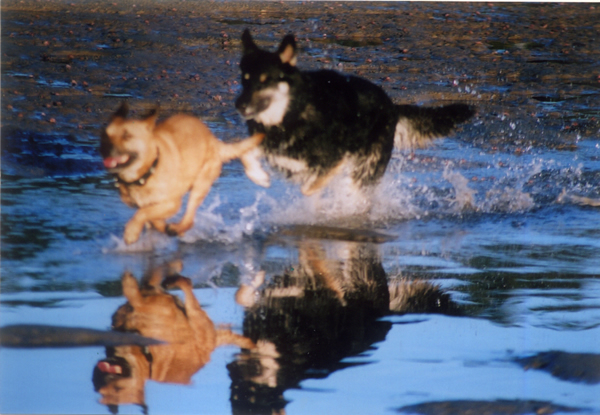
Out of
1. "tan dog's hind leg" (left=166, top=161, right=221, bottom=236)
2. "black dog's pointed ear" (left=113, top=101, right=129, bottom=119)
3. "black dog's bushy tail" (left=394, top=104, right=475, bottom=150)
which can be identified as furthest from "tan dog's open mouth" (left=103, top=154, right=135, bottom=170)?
"black dog's bushy tail" (left=394, top=104, right=475, bottom=150)

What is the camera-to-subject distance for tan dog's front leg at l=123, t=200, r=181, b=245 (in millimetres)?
2592

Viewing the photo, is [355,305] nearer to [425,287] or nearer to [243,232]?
[425,287]

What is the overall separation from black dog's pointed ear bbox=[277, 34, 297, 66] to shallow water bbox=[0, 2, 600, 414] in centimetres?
7

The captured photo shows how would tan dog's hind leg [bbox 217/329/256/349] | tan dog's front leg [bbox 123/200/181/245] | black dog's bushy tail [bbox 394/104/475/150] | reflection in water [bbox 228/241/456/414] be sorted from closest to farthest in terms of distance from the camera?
reflection in water [bbox 228/241/456/414] < tan dog's hind leg [bbox 217/329/256/349] < tan dog's front leg [bbox 123/200/181/245] < black dog's bushy tail [bbox 394/104/475/150]

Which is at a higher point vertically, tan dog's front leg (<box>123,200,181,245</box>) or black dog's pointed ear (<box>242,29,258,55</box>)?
black dog's pointed ear (<box>242,29,258,55</box>)

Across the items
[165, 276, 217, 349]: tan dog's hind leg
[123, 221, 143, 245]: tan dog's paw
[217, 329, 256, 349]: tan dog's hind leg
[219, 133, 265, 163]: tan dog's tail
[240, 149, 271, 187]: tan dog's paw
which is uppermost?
[219, 133, 265, 163]: tan dog's tail

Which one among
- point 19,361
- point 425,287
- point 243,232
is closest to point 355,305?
point 425,287

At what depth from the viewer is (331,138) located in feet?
9.84

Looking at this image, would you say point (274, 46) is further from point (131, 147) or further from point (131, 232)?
point (131, 232)

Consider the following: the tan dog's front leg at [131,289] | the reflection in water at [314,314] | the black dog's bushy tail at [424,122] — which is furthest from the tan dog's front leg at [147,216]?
the black dog's bushy tail at [424,122]

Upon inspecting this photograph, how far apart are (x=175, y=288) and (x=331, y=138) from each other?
3.77 feet

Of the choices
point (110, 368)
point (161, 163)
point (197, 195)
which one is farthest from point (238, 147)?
point (110, 368)

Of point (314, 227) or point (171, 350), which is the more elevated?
point (314, 227)

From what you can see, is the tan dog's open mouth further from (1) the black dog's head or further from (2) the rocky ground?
(1) the black dog's head
